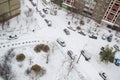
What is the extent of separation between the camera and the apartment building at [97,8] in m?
71.4

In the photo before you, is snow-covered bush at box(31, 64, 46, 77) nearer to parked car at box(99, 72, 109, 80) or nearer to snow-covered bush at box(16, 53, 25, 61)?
snow-covered bush at box(16, 53, 25, 61)

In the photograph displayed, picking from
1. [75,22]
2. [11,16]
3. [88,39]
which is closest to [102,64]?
[88,39]

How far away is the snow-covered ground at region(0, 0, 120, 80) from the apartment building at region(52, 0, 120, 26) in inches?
105

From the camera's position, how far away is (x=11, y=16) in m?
71.1

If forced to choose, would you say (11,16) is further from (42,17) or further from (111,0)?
(111,0)

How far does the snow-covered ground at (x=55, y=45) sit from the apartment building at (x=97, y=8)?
266 centimetres

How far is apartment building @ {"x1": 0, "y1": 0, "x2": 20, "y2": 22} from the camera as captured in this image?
2566 inches

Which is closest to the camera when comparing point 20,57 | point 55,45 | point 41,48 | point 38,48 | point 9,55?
point 9,55

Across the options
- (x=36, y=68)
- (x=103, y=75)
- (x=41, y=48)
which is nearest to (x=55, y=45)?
(x=41, y=48)

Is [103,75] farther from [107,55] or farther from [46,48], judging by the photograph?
[46,48]

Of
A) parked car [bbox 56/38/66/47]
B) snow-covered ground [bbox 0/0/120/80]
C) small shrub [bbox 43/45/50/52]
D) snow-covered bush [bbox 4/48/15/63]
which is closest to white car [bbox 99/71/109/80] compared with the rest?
snow-covered ground [bbox 0/0/120/80]

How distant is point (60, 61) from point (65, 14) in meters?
24.2

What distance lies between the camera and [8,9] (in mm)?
67875

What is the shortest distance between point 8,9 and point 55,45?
2074cm
